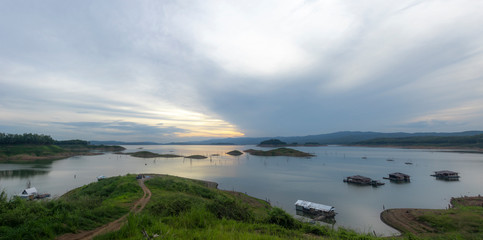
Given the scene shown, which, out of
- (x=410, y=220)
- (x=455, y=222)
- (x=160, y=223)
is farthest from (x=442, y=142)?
(x=160, y=223)

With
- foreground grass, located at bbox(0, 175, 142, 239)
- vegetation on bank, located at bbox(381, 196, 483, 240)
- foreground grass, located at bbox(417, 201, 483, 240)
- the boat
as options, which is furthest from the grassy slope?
foreground grass, located at bbox(417, 201, 483, 240)

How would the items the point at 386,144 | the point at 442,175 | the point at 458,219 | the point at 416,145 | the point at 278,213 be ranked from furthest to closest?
1. the point at 386,144
2. the point at 416,145
3. the point at 442,175
4. the point at 458,219
5. the point at 278,213

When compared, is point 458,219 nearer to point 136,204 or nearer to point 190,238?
point 190,238

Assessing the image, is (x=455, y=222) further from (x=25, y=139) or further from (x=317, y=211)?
(x=25, y=139)

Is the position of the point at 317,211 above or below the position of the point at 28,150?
below

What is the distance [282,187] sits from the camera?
35719 mm

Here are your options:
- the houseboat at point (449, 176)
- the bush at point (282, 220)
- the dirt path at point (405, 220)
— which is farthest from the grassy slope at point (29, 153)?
the houseboat at point (449, 176)

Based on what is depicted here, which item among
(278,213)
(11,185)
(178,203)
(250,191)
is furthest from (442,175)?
(11,185)

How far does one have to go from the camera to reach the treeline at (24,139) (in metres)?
79.8

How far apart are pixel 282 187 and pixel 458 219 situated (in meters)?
21.7

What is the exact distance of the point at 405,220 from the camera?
2064cm

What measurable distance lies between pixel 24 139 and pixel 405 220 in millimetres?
124202

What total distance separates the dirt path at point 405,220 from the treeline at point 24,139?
402 ft

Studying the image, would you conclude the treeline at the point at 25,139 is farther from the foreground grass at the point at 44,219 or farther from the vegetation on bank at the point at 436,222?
the vegetation on bank at the point at 436,222
